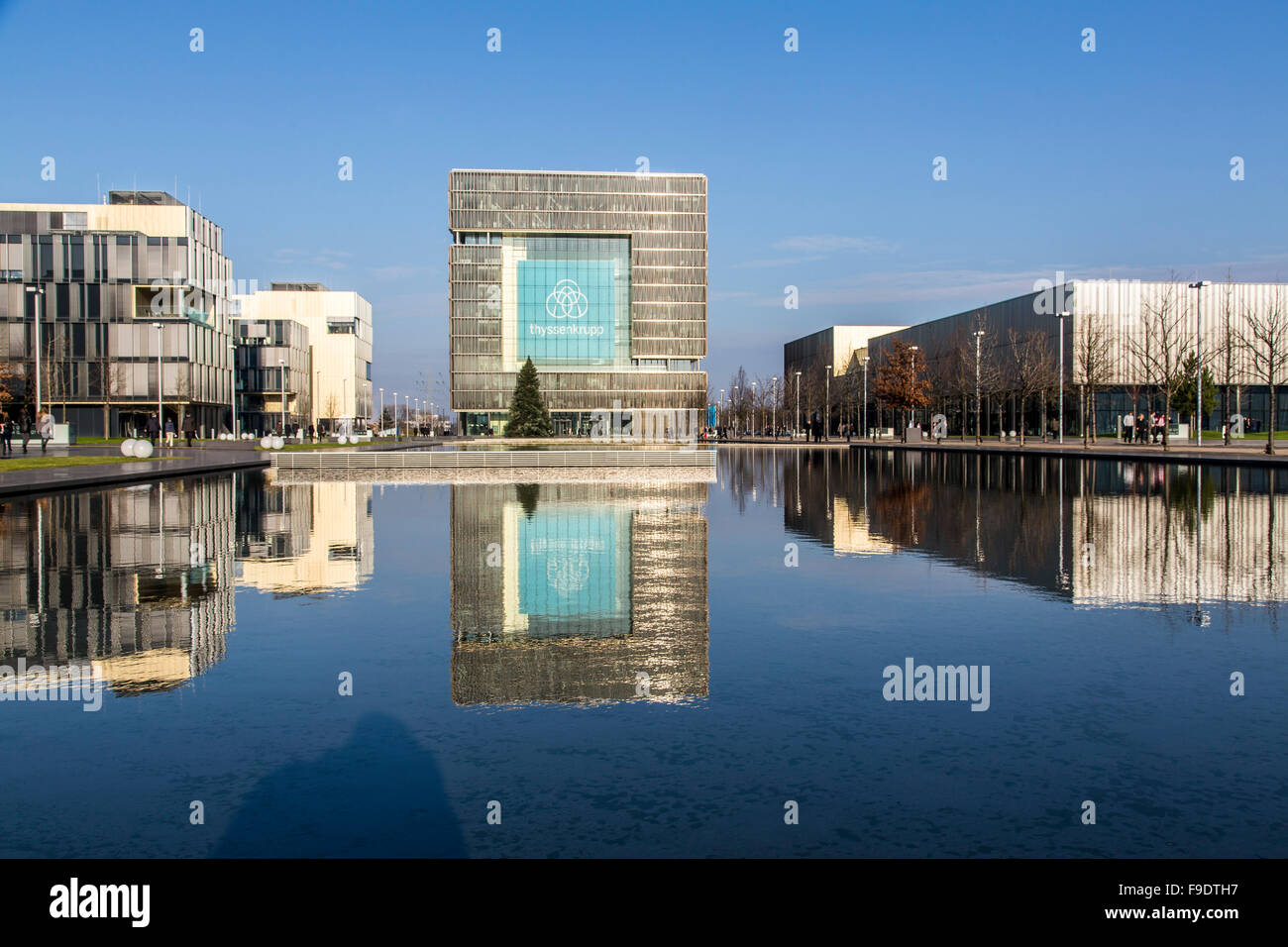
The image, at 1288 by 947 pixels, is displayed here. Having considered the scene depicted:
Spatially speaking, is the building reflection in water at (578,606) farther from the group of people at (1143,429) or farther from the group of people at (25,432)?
the group of people at (1143,429)

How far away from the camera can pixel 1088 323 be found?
75.5 meters

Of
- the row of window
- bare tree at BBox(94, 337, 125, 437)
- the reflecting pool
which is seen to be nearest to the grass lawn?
the reflecting pool

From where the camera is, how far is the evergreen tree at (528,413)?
289 ft

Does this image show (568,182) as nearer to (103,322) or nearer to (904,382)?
(904,382)

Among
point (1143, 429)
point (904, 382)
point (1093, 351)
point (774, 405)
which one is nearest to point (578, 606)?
point (1093, 351)

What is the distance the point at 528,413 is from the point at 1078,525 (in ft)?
240

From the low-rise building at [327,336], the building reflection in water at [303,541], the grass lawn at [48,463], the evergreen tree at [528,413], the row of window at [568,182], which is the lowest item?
the building reflection in water at [303,541]

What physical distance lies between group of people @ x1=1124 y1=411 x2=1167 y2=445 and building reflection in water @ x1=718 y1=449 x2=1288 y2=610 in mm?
33291

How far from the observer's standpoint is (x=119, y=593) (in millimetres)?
11062

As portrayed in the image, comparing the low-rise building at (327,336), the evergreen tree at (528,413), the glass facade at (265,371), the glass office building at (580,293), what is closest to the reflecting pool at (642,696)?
the evergreen tree at (528,413)

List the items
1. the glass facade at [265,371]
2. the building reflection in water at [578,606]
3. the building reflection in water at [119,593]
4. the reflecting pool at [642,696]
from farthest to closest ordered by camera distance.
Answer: the glass facade at [265,371] → the building reflection in water at [119,593] → the building reflection in water at [578,606] → the reflecting pool at [642,696]

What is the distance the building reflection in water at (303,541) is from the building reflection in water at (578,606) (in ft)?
4.87
